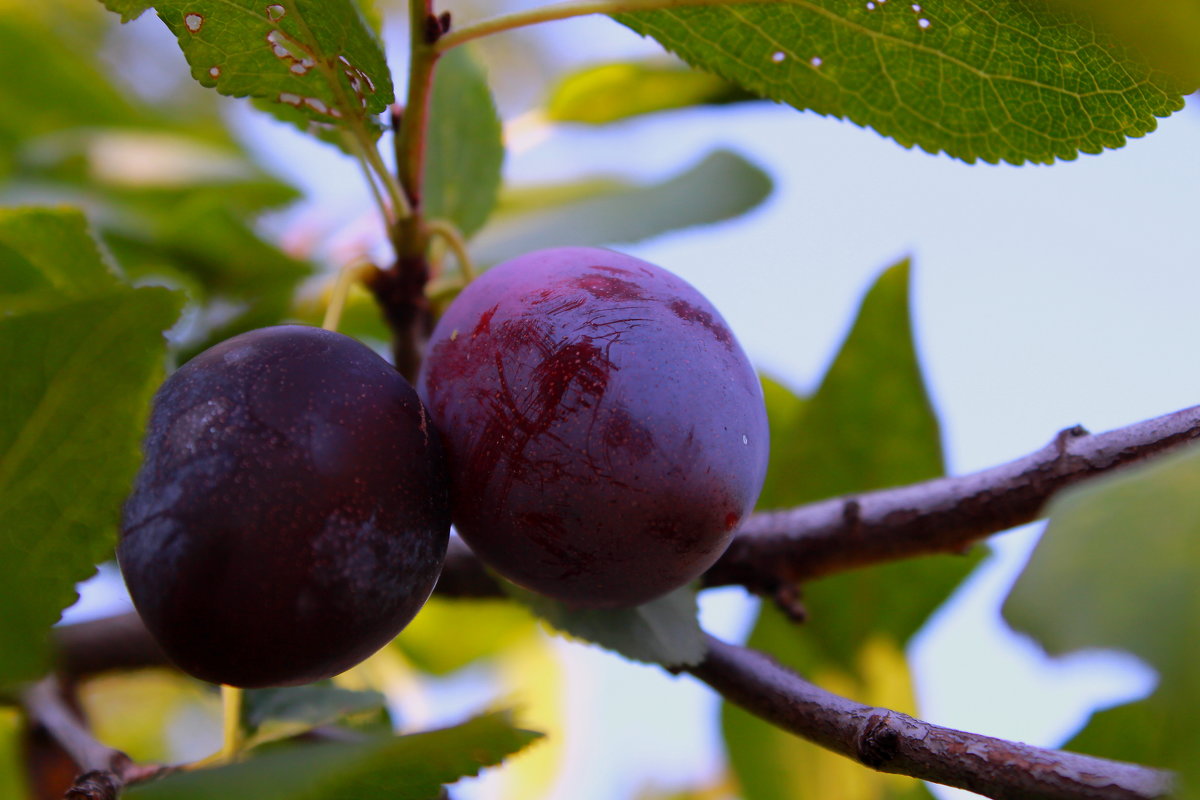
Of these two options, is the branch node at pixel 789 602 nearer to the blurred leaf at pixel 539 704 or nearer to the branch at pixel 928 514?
the branch at pixel 928 514

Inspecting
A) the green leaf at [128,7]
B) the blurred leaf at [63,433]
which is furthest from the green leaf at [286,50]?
the blurred leaf at [63,433]

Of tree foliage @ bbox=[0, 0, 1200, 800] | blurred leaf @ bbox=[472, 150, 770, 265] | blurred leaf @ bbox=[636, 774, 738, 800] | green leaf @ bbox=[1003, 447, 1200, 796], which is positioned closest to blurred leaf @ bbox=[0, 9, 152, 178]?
tree foliage @ bbox=[0, 0, 1200, 800]

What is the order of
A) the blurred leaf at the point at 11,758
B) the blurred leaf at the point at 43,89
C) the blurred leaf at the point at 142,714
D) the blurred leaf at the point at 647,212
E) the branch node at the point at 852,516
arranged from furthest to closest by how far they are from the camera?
the blurred leaf at the point at 142,714, the blurred leaf at the point at 43,89, the blurred leaf at the point at 647,212, the blurred leaf at the point at 11,758, the branch node at the point at 852,516

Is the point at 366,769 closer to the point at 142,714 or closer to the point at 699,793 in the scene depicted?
the point at 699,793

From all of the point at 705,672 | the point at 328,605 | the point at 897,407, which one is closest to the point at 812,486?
the point at 897,407

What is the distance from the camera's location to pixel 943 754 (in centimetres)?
58

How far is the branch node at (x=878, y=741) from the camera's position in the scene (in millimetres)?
611

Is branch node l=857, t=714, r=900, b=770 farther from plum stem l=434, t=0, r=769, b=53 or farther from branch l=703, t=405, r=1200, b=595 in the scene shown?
plum stem l=434, t=0, r=769, b=53

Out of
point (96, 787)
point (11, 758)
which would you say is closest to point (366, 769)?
point (96, 787)

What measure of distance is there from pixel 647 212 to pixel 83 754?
832 mm

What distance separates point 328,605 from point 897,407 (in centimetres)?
74

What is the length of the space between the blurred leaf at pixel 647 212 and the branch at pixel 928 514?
421mm

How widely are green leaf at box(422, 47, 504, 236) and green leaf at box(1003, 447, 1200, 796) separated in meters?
0.80

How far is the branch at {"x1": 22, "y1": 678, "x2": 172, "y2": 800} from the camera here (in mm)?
710
